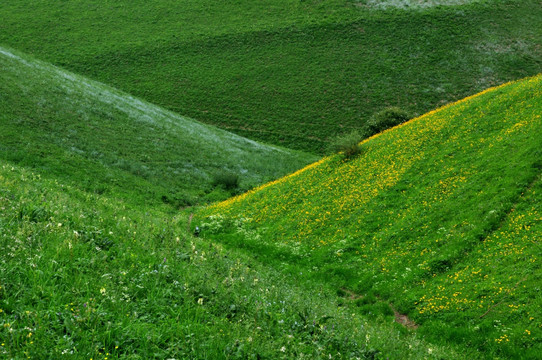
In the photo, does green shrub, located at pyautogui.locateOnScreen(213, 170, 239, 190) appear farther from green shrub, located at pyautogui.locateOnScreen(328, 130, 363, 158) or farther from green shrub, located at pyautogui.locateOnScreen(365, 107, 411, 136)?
green shrub, located at pyautogui.locateOnScreen(365, 107, 411, 136)

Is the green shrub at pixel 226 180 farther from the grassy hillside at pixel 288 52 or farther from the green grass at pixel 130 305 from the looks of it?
the green grass at pixel 130 305

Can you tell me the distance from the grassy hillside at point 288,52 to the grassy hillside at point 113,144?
13.8 meters

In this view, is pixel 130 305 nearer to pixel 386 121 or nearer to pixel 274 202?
pixel 274 202

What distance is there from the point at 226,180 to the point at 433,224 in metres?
22.2

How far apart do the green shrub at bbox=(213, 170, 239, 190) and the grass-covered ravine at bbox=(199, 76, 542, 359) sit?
705 cm

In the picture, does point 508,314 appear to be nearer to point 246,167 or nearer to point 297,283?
point 297,283

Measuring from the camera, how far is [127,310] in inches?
261

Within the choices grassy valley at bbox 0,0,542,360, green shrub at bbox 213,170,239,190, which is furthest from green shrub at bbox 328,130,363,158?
green shrub at bbox 213,170,239,190

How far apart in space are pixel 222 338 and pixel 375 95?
66878mm

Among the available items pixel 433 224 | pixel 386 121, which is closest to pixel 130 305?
pixel 433 224

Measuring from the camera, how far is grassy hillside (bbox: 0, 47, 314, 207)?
29.6m

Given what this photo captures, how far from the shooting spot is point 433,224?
739 inches

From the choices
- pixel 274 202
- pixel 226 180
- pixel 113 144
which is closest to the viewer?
pixel 274 202

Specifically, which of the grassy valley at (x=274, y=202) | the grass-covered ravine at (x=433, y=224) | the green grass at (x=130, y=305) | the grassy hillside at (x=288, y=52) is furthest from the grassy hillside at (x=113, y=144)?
the green grass at (x=130, y=305)
